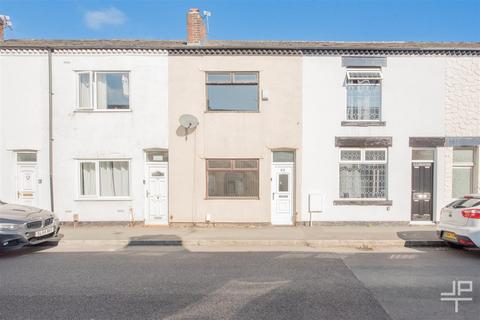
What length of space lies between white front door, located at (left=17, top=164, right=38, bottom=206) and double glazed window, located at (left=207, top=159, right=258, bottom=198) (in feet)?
20.4

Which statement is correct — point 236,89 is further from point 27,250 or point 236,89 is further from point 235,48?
point 27,250

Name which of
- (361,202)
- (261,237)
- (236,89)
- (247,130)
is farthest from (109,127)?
(361,202)

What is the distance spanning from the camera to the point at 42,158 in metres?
9.91

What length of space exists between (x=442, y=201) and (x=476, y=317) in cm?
713

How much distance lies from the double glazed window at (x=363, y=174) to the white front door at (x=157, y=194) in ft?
20.8

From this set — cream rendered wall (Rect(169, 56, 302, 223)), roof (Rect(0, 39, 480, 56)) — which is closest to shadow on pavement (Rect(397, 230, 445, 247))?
cream rendered wall (Rect(169, 56, 302, 223))

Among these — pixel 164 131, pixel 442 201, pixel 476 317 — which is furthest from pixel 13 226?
pixel 442 201

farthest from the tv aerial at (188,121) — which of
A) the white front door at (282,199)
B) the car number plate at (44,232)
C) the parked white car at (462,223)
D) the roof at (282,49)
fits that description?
the parked white car at (462,223)

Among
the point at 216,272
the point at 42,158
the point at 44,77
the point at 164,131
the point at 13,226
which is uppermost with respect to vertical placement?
the point at 44,77

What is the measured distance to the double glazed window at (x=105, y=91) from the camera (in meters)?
10.0

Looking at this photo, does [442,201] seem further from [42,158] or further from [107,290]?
[42,158]

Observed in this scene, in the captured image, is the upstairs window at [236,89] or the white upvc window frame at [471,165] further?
the upstairs window at [236,89]

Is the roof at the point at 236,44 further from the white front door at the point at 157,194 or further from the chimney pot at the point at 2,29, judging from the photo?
the white front door at the point at 157,194

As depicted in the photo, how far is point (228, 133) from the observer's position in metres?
9.91
